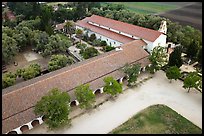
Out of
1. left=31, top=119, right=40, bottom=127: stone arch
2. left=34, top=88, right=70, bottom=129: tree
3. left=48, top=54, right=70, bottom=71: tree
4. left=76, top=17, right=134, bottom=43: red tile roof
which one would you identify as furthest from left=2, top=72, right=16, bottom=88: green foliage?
left=76, top=17, right=134, bottom=43: red tile roof

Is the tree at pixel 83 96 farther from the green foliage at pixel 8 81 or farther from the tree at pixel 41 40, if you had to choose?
the tree at pixel 41 40

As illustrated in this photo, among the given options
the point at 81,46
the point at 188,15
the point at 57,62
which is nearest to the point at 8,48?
the point at 57,62

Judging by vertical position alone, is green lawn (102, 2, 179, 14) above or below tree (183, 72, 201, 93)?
above

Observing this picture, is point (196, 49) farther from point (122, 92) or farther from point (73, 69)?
point (73, 69)

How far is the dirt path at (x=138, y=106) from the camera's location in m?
27.8

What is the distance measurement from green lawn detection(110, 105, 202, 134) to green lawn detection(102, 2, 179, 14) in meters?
51.3

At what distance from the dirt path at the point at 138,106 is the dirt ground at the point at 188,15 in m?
30.6

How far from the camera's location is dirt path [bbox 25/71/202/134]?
2781 cm

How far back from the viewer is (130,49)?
3912 cm

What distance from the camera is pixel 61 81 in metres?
31.0

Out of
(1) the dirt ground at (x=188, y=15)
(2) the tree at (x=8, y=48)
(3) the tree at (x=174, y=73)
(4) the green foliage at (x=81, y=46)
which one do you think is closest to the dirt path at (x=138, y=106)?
(3) the tree at (x=174, y=73)

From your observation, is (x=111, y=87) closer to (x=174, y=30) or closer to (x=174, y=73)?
(x=174, y=73)

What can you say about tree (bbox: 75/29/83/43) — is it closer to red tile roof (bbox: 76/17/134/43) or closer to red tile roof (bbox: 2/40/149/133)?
red tile roof (bbox: 76/17/134/43)

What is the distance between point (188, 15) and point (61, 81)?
169 ft
